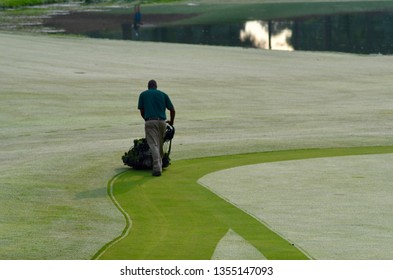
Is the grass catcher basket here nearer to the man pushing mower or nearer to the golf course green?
the golf course green

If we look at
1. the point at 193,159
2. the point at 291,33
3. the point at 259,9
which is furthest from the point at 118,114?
the point at 259,9

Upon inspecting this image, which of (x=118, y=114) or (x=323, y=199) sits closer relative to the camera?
(x=323, y=199)

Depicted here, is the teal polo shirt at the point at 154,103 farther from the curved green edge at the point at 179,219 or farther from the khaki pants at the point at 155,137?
the curved green edge at the point at 179,219

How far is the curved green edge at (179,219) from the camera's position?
1738 cm

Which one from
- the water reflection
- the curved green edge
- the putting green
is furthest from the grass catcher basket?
the water reflection

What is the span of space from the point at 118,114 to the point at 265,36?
5180cm

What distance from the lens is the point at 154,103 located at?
2531 centimetres

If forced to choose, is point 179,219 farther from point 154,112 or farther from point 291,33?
point 291,33

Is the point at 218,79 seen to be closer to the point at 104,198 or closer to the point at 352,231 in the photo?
the point at 104,198

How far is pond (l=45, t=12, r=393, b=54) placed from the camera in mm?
83875

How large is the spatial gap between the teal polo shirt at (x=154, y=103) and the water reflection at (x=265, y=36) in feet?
184

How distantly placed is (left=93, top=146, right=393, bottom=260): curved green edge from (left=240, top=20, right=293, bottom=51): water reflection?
56.4 metres
